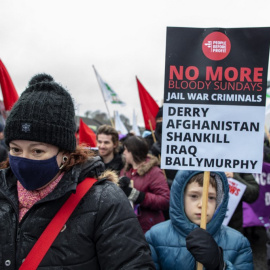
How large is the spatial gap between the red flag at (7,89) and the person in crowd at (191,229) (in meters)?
2.48

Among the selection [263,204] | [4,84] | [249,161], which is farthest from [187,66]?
[263,204]

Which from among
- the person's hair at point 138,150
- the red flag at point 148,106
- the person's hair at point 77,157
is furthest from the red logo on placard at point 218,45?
the red flag at point 148,106

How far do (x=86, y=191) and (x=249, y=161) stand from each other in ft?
3.29

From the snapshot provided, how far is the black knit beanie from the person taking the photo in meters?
1.45

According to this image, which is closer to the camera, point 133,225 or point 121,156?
point 133,225

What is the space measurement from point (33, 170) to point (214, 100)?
111 cm

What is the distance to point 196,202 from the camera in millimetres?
2199

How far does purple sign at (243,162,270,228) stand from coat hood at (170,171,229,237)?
280 centimetres

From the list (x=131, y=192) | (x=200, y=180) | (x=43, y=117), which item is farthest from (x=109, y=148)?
(x=43, y=117)

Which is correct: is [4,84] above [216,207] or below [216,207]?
above

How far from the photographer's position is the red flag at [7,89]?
3786mm

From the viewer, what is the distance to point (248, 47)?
185 centimetres

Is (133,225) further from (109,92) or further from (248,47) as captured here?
(109,92)

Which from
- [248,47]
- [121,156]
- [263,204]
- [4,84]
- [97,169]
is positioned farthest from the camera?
[263,204]
